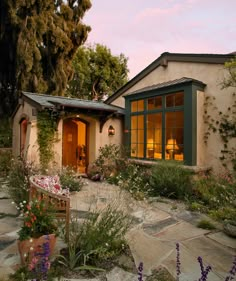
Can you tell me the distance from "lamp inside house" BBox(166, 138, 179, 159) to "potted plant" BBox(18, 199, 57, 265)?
16.7 feet

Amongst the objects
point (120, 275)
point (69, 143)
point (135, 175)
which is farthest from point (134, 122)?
point (120, 275)

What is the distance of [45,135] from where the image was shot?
24.1 ft

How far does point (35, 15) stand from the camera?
1245 cm

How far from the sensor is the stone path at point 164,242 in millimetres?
2475

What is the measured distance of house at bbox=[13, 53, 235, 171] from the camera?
21.5ft

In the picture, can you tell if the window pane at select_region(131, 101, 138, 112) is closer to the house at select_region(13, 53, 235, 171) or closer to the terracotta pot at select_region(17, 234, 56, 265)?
the house at select_region(13, 53, 235, 171)

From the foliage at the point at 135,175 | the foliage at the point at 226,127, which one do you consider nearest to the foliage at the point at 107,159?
the foliage at the point at 135,175

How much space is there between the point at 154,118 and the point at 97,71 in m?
14.4

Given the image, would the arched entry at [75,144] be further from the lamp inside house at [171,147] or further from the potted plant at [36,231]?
the potted plant at [36,231]

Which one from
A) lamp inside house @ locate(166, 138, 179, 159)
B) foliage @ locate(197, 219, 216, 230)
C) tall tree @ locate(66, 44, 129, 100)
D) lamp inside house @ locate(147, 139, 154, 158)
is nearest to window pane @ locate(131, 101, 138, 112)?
lamp inside house @ locate(147, 139, 154, 158)

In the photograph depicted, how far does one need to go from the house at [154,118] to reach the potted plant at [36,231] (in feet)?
11.3

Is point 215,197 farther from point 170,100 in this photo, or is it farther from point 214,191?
point 170,100

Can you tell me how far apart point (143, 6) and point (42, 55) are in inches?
308

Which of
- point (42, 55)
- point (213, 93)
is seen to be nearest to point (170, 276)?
point (213, 93)
